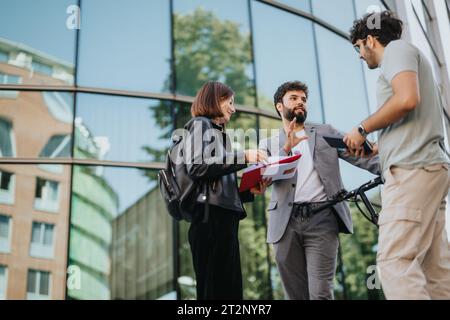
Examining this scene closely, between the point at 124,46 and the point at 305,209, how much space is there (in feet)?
20.0

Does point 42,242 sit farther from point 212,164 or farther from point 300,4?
point 300,4

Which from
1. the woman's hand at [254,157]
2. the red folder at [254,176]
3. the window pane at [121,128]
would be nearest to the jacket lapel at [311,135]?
the red folder at [254,176]

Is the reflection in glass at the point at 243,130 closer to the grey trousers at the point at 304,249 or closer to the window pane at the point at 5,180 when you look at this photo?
the window pane at the point at 5,180

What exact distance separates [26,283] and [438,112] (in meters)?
6.93

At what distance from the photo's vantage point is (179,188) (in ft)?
12.6

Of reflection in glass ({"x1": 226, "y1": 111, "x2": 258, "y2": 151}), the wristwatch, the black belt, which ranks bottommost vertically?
the black belt

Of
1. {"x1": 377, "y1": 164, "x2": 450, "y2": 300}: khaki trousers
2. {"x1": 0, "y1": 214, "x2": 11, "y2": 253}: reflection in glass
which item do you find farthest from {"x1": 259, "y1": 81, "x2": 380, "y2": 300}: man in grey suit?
{"x1": 0, "y1": 214, "x2": 11, "y2": 253}: reflection in glass

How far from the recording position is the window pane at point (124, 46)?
953 cm

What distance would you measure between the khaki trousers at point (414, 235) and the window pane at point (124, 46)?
6850mm

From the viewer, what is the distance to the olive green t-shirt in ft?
10.6

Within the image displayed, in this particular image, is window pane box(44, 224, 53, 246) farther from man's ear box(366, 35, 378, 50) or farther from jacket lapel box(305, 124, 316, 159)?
man's ear box(366, 35, 378, 50)

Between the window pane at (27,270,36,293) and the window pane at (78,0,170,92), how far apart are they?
294 cm
